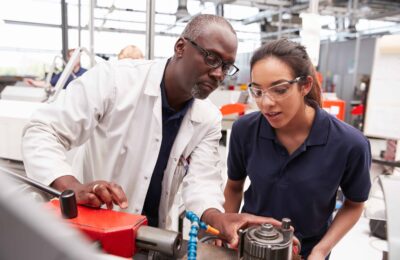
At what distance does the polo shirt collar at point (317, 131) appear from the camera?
1163 millimetres

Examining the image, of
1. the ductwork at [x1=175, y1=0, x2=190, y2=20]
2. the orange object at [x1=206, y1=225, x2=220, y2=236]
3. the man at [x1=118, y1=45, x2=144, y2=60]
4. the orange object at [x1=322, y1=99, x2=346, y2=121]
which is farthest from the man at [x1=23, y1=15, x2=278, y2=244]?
the ductwork at [x1=175, y1=0, x2=190, y2=20]

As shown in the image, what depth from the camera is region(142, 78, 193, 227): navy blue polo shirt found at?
49.2 inches

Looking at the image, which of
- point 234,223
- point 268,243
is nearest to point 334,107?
point 234,223

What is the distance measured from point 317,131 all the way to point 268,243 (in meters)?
0.62

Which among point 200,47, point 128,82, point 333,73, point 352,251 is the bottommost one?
point 352,251

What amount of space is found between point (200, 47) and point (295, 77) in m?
0.34

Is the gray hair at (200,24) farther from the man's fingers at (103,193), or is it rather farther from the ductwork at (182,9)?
the ductwork at (182,9)

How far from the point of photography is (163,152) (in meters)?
1.25

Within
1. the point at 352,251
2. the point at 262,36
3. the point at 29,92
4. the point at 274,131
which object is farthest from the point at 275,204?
the point at 262,36

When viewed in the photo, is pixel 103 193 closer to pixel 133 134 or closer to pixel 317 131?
pixel 133 134

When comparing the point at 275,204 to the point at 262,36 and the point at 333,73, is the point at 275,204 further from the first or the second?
the point at 333,73

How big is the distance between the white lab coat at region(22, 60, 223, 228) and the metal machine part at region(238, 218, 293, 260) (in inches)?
15.1

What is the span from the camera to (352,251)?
7.42 ft

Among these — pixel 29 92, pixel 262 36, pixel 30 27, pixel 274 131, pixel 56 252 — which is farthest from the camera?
pixel 262 36
